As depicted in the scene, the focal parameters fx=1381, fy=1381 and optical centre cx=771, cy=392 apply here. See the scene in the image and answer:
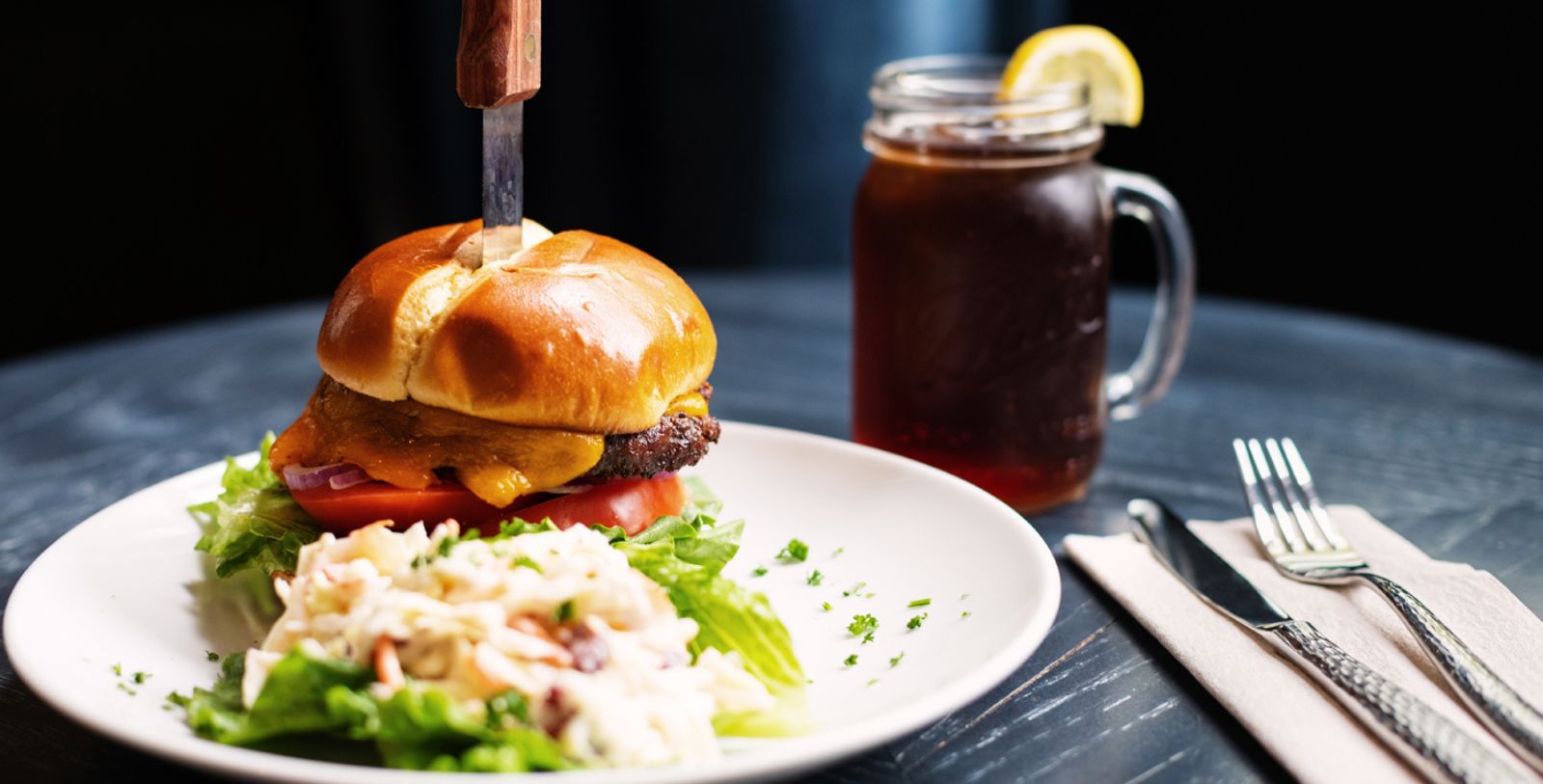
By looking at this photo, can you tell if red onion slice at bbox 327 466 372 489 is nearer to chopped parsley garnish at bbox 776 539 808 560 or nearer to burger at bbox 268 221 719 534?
burger at bbox 268 221 719 534

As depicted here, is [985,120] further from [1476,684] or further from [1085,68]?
[1476,684]

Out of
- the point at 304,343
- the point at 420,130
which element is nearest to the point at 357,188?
the point at 420,130

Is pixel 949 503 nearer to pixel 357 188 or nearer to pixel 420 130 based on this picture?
pixel 420 130

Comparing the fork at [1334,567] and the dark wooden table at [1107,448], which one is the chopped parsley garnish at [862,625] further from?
the fork at [1334,567]

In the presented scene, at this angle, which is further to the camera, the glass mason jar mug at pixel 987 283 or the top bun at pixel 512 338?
A: the glass mason jar mug at pixel 987 283

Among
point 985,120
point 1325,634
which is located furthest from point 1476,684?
point 985,120

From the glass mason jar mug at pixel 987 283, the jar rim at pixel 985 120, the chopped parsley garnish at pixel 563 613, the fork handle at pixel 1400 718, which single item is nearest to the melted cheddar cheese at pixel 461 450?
the chopped parsley garnish at pixel 563 613
